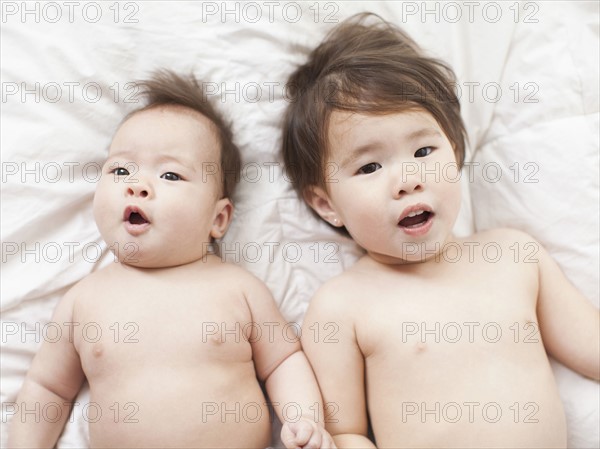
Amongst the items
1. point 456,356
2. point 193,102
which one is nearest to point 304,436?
point 456,356

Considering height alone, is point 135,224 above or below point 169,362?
above

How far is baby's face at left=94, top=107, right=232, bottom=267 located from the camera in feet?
4.09

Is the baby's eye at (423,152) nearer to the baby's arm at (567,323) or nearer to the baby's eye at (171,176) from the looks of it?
the baby's arm at (567,323)

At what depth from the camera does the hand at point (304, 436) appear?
1113 mm

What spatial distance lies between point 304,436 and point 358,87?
0.62 m

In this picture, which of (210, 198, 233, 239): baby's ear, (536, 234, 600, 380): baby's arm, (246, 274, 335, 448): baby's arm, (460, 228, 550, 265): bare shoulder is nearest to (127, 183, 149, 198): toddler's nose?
(210, 198, 233, 239): baby's ear

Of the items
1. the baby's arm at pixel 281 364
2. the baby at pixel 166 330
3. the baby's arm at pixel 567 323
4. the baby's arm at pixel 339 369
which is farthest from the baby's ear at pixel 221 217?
the baby's arm at pixel 567 323

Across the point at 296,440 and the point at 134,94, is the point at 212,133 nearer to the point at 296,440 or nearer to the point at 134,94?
the point at 134,94

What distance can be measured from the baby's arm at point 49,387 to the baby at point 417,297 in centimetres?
44

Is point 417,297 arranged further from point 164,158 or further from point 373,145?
point 164,158

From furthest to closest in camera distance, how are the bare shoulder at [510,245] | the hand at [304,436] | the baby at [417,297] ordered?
1. the bare shoulder at [510,245]
2. the baby at [417,297]
3. the hand at [304,436]

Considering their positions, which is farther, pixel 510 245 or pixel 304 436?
pixel 510 245

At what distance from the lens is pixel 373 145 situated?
4.08ft

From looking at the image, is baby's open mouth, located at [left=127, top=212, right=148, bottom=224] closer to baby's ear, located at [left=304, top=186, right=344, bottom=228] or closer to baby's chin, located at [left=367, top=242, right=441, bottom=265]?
baby's ear, located at [left=304, top=186, right=344, bottom=228]
